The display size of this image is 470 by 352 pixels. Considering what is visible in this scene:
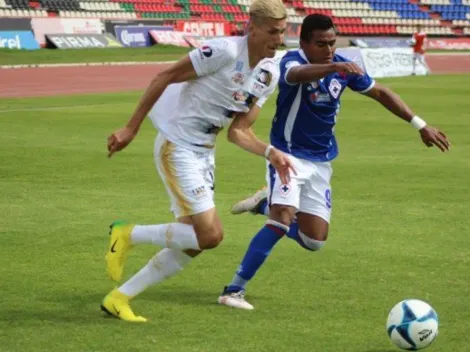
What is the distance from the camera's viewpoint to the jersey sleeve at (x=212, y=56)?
23.1 feet

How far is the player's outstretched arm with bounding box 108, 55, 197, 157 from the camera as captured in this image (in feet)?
22.4

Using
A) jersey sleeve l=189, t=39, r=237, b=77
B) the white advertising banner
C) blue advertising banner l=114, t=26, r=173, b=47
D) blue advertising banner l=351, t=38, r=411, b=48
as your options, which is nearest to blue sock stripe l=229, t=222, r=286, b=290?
jersey sleeve l=189, t=39, r=237, b=77

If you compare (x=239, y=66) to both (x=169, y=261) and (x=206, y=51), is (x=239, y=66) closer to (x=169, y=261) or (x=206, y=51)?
(x=206, y=51)

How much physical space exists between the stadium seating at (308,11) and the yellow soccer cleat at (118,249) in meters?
37.7

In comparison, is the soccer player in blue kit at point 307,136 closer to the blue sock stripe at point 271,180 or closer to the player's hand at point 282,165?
the blue sock stripe at point 271,180

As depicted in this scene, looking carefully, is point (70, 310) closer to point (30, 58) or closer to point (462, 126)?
point (462, 126)

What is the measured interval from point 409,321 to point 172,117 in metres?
2.15

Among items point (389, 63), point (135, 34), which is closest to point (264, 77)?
point (389, 63)

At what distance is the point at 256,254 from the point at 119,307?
1.09 meters

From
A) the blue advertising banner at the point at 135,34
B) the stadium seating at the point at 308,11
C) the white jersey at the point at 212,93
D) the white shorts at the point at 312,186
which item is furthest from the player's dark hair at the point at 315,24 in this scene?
the blue advertising banner at the point at 135,34

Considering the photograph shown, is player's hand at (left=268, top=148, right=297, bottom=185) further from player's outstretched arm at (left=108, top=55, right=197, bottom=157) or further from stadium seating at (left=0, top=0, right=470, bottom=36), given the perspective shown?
stadium seating at (left=0, top=0, right=470, bottom=36)

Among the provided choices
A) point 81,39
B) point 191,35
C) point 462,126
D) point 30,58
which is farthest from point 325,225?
point 191,35

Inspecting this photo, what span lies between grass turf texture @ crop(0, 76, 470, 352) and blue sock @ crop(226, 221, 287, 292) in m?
0.23

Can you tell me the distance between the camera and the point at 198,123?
23.9ft
